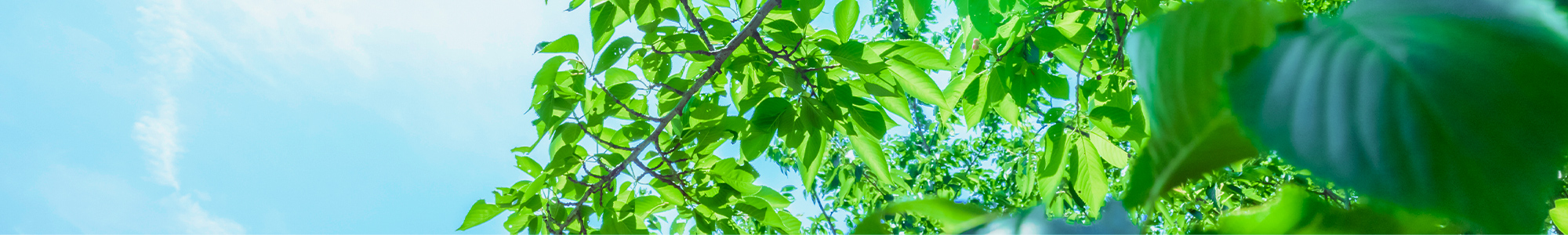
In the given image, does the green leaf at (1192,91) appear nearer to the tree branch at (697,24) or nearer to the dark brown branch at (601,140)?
the tree branch at (697,24)

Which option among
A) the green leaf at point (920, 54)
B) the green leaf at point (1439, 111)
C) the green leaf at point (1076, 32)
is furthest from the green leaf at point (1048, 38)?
the green leaf at point (1439, 111)

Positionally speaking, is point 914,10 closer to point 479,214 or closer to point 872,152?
point 872,152

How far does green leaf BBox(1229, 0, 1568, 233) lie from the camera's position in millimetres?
98

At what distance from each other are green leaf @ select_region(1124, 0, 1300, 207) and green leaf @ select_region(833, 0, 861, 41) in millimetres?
768

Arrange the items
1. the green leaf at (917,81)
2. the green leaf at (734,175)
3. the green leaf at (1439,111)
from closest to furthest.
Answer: the green leaf at (1439,111) < the green leaf at (917,81) < the green leaf at (734,175)

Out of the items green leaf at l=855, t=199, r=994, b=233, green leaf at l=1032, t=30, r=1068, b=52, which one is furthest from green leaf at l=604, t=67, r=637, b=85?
green leaf at l=855, t=199, r=994, b=233

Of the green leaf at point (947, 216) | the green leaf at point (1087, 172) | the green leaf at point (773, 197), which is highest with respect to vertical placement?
the green leaf at point (773, 197)

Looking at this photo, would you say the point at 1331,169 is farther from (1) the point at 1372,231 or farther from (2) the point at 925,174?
(2) the point at 925,174

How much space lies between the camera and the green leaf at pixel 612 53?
0.82 m

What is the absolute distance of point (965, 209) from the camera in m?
0.14

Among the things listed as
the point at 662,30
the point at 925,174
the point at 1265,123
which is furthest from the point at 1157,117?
the point at 925,174

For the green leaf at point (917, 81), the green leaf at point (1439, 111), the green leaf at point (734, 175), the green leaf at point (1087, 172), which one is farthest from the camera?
the green leaf at point (734, 175)

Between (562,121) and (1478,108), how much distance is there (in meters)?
0.98

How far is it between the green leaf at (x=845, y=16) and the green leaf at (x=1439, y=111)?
0.78 meters
